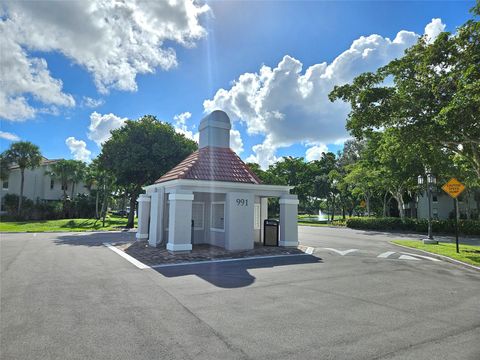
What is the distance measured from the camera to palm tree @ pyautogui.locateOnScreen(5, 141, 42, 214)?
40219mm

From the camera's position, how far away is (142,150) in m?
27.8

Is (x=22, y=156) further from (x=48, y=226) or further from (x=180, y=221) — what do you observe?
(x=180, y=221)

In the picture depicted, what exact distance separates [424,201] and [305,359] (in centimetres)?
4508

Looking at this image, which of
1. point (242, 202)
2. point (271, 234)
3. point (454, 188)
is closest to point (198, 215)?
point (242, 202)

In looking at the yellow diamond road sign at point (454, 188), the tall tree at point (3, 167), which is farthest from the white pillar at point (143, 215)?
the tall tree at point (3, 167)

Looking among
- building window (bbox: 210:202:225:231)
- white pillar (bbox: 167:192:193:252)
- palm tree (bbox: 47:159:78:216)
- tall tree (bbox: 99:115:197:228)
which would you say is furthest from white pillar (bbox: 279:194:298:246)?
palm tree (bbox: 47:159:78:216)

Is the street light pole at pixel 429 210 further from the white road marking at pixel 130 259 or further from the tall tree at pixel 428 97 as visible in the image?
the white road marking at pixel 130 259

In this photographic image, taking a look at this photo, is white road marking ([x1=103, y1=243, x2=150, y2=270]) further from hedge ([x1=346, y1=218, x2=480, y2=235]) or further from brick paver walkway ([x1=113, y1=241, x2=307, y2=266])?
hedge ([x1=346, y1=218, x2=480, y2=235])

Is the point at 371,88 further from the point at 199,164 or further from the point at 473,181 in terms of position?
the point at 473,181

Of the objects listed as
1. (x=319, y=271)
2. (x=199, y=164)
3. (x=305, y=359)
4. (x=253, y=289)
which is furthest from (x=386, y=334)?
(x=199, y=164)

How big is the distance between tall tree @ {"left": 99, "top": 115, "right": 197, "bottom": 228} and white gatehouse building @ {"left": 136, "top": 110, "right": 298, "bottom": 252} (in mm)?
10117

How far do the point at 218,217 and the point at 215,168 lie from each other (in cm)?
242

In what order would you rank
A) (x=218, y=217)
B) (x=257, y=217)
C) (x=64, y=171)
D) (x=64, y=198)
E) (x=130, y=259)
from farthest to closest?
(x=64, y=171), (x=64, y=198), (x=257, y=217), (x=218, y=217), (x=130, y=259)

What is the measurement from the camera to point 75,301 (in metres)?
6.68
